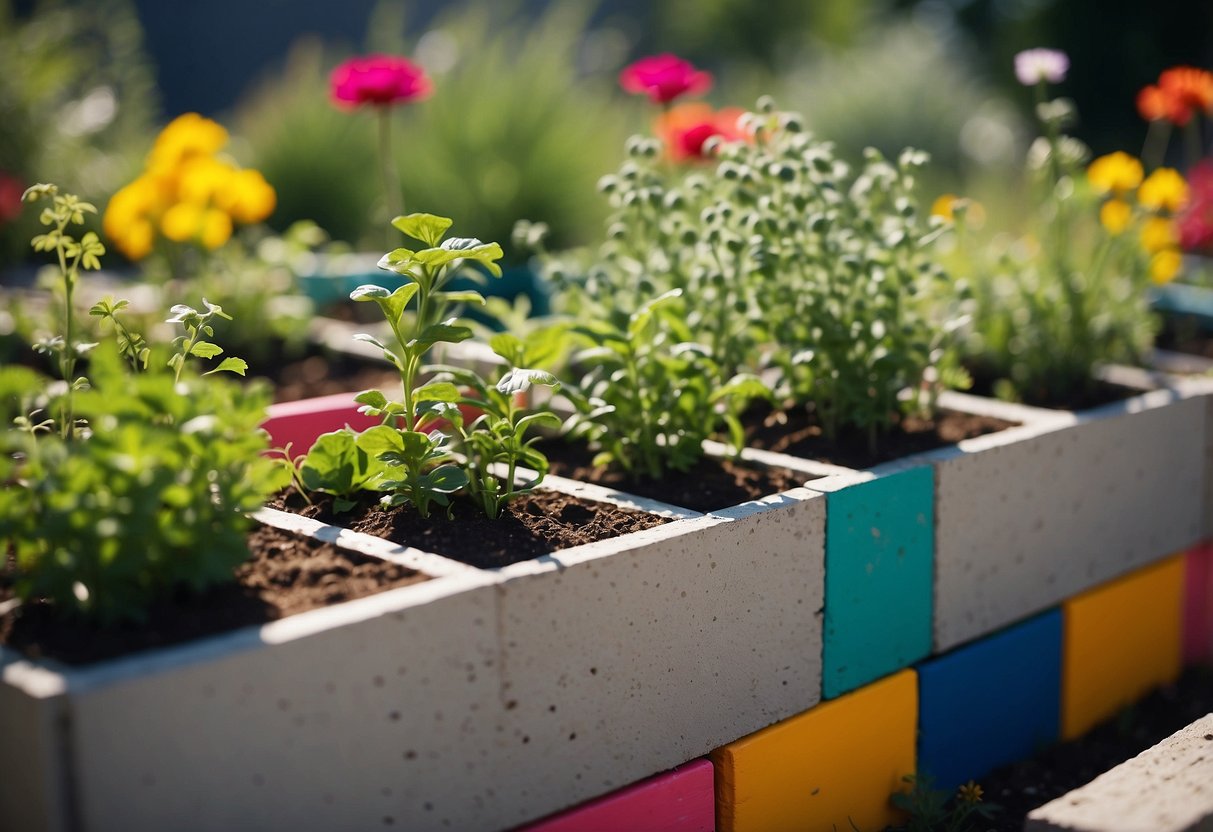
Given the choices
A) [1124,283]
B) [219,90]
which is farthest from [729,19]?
[1124,283]

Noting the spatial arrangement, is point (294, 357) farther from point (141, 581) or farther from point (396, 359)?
point (141, 581)

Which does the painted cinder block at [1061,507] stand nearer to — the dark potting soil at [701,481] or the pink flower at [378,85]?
the dark potting soil at [701,481]

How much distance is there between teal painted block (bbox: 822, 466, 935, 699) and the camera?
2352 mm

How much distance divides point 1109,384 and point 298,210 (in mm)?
4129

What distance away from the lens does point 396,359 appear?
2244 mm

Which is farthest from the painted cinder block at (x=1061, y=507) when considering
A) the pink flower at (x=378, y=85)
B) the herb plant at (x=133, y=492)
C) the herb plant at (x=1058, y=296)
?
the pink flower at (x=378, y=85)

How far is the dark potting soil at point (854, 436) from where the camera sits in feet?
8.75

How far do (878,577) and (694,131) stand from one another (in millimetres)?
1370

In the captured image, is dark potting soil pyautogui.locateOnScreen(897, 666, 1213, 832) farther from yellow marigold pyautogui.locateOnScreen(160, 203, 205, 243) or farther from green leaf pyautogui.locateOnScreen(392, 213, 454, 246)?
yellow marigold pyautogui.locateOnScreen(160, 203, 205, 243)

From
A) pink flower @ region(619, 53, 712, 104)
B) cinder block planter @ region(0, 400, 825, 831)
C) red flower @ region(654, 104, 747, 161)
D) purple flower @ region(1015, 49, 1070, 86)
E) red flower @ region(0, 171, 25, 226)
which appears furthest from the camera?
red flower @ region(0, 171, 25, 226)

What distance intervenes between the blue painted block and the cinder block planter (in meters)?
0.36

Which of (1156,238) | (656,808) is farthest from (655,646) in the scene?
(1156,238)

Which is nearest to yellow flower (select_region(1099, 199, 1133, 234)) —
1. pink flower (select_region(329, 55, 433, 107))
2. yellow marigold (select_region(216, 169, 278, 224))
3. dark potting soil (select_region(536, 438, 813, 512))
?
dark potting soil (select_region(536, 438, 813, 512))

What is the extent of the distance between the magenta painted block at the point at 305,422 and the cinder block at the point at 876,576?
1.02 m
